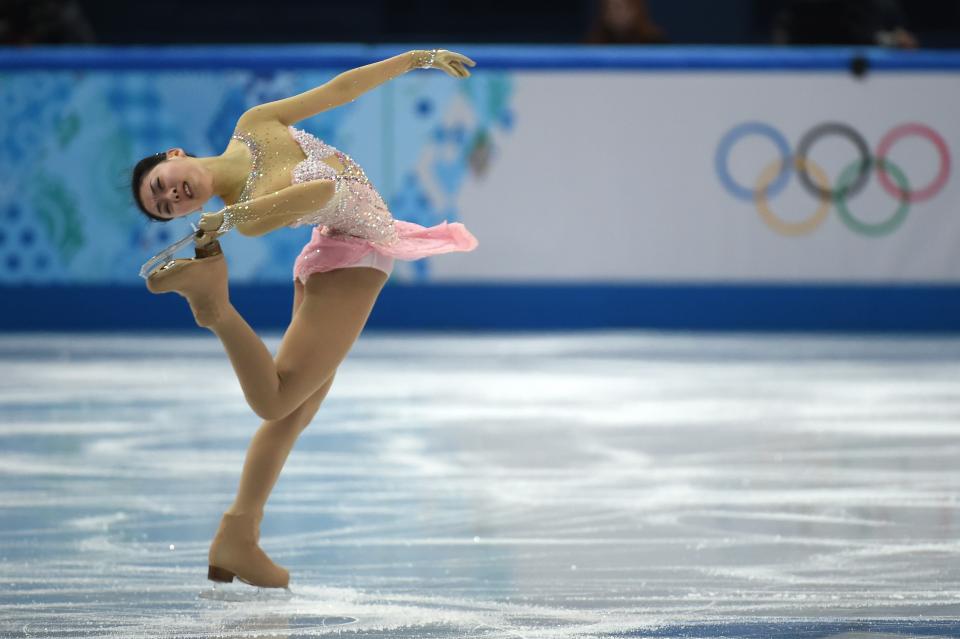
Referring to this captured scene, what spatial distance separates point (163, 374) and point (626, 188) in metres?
2.60

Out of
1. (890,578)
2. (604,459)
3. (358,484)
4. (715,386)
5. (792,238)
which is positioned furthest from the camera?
(792,238)

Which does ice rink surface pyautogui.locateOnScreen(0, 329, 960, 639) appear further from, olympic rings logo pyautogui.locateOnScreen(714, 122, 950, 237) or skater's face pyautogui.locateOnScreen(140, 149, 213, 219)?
olympic rings logo pyautogui.locateOnScreen(714, 122, 950, 237)

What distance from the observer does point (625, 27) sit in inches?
312

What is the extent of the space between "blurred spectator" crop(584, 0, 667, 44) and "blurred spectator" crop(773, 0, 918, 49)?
2.36 feet

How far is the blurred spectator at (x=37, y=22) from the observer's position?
310 inches

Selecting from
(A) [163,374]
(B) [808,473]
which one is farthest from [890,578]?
(A) [163,374]

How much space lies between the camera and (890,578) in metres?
3.02

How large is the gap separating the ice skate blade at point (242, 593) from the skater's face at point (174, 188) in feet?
2.35

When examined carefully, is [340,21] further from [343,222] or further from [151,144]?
[343,222]

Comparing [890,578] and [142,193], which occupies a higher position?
[142,193]

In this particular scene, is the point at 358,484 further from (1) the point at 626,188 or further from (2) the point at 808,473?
(1) the point at 626,188

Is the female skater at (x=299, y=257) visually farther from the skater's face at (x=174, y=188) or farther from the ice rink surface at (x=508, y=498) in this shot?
the ice rink surface at (x=508, y=498)

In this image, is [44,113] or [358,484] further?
[44,113]

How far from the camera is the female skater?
2.75 metres
